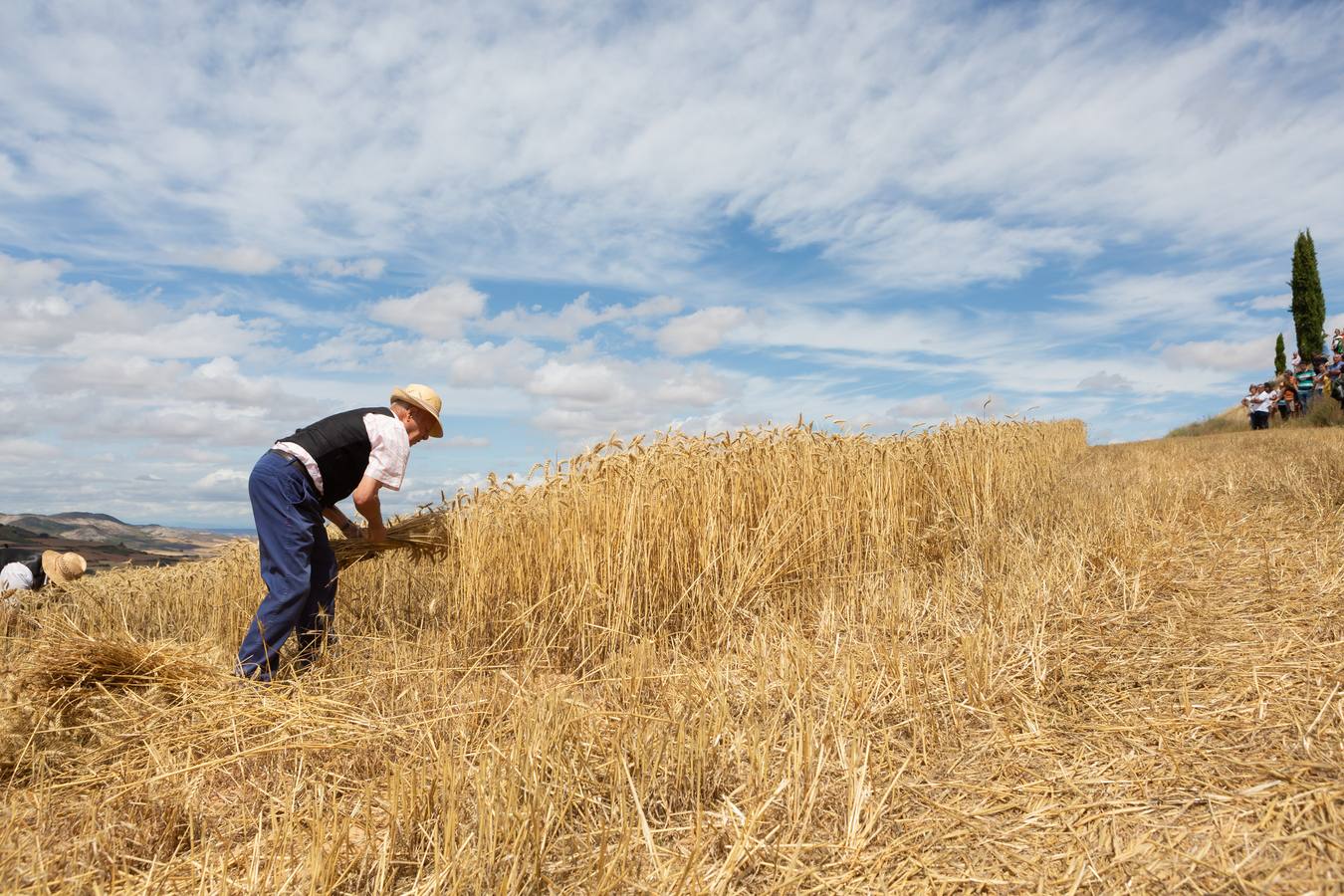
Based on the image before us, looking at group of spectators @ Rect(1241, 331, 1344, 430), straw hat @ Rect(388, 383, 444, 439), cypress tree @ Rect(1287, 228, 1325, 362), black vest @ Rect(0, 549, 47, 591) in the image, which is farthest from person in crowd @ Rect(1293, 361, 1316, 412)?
black vest @ Rect(0, 549, 47, 591)

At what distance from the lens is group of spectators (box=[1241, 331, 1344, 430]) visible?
15.4 meters

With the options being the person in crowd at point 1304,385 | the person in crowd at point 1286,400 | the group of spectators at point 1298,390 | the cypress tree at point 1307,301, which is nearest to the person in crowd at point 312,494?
the group of spectators at point 1298,390

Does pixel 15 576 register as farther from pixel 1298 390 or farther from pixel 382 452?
pixel 1298 390

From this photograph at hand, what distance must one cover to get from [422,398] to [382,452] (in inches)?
16.1

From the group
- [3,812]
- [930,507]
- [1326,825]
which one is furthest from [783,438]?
[3,812]

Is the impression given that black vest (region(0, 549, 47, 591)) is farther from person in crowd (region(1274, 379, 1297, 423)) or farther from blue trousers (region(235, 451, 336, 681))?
person in crowd (region(1274, 379, 1297, 423))

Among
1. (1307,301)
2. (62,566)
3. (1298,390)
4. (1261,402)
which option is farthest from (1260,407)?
(62,566)

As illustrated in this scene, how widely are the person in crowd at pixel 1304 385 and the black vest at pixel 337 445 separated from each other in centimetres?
2086

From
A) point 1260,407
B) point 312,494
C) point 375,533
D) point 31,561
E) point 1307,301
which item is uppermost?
point 1307,301

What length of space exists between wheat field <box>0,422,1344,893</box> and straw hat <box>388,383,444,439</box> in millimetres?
670

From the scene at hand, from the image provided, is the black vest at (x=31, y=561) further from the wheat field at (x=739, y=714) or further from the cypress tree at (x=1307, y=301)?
the cypress tree at (x=1307, y=301)

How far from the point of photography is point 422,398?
4.20m

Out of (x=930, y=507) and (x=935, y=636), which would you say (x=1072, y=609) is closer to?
(x=935, y=636)

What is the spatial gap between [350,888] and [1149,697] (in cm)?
242
